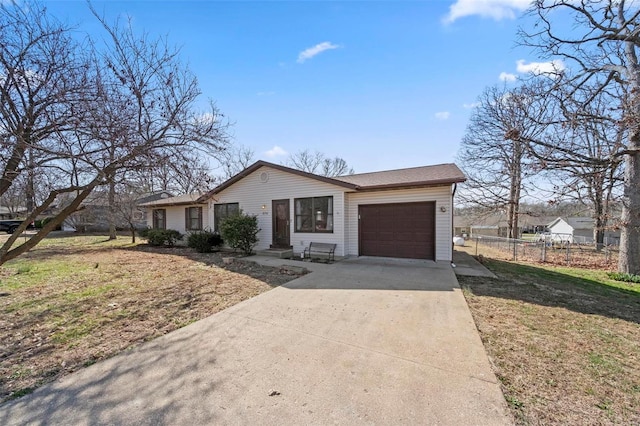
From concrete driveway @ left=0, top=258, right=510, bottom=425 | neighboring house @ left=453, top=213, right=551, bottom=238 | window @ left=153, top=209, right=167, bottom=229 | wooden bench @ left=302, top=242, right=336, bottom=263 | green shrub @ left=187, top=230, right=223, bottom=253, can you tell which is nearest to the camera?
concrete driveway @ left=0, top=258, right=510, bottom=425

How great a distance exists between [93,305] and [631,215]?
15112 millimetres

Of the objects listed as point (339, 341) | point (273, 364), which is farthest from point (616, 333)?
point (273, 364)

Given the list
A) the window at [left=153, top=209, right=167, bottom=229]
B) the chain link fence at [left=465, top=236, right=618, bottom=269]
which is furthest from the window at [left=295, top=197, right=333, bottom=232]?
the window at [left=153, top=209, right=167, bottom=229]

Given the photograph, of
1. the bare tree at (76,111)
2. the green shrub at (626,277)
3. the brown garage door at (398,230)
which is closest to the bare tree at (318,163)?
the brown garage door at (398,230)

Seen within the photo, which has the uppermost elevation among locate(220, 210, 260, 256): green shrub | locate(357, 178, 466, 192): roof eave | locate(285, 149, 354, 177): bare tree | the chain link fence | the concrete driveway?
locate(285, 149, 354, 177): bare tree

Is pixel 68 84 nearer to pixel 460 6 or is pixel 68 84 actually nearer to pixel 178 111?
pixel 178 111

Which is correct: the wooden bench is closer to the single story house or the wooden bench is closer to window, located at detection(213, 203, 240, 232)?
the single story house

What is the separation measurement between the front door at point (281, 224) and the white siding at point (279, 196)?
0.20m

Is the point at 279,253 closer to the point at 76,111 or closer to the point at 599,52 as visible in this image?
the point at 76,111

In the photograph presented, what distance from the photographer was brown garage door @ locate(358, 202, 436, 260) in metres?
9.52

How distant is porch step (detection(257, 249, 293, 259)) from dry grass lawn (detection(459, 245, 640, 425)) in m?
A: 6.55

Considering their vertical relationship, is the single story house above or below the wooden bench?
above

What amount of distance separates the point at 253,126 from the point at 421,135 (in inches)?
304

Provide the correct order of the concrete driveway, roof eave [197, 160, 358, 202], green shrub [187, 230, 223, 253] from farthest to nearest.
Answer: green shrub [187, 230, 223, 253]
roof eave [197, 160, 358, 202]
the concrete driveway
